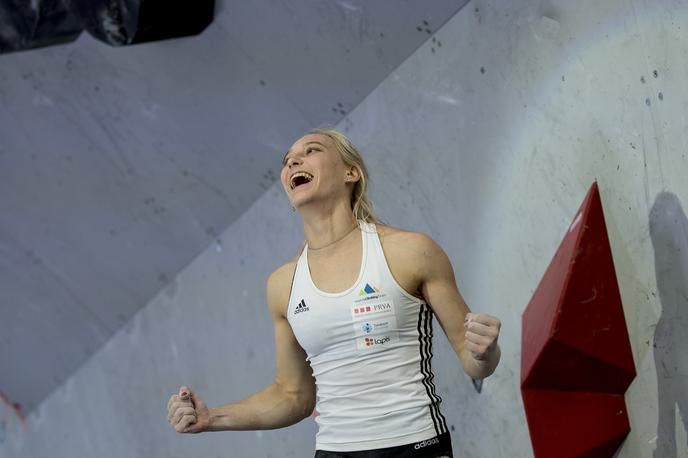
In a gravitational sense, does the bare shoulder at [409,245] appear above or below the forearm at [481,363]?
above

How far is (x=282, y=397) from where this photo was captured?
2.08 meters

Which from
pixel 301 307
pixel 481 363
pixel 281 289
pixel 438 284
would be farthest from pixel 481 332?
pixel 281 289

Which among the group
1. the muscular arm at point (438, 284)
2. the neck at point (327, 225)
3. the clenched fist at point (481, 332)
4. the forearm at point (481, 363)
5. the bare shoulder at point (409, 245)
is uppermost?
the neck at point (327, 225)

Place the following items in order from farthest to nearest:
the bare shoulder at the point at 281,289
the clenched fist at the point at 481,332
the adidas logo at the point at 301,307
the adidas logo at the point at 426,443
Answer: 1. the bare shoulder at the point at 281,289
2. the adidas logo at the point at 301,307
3. the adidas logo at the point at 426,443
4. the clenched fist at the point at 481,332

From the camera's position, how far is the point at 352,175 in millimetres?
2121

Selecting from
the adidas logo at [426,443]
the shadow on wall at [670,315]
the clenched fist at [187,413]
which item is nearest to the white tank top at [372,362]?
the adidas logo at [426,443]

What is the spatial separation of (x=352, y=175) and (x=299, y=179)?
109 mm

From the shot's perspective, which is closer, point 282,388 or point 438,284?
point 438,284

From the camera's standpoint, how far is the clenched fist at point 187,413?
194 cm

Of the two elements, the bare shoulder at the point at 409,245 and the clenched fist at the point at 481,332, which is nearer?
the clenched fist at the point at 481,332

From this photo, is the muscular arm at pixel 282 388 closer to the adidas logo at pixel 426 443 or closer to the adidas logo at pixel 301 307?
the adidas logo at pixel 301 307

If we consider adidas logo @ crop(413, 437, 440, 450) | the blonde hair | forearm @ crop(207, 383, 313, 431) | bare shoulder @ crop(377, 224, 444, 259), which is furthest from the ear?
adidas logo @ crop(413, 437, 440, 450)

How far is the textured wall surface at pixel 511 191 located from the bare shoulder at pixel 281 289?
61 cm

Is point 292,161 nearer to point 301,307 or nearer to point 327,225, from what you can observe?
point 327,225
